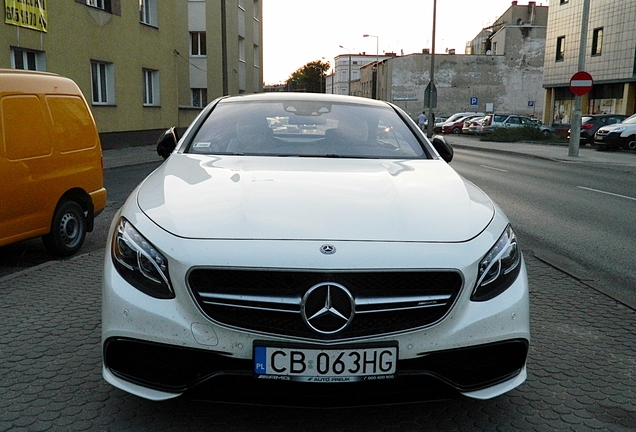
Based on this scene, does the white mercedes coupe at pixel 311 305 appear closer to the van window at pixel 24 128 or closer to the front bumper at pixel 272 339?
the front bumper at pixel 272 339

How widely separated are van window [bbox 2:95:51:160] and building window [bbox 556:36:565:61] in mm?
42542

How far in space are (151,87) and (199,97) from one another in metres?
11.3

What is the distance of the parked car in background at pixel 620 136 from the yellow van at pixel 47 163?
2324 cm

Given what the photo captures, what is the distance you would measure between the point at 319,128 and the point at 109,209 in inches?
234

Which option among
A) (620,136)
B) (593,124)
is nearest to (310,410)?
(620,136)

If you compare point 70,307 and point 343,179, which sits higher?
point 343,179

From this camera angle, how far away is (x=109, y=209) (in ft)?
31.1

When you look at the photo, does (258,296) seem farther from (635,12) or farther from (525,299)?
(635,12)

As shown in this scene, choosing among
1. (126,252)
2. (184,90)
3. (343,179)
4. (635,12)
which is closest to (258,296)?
(126,252)

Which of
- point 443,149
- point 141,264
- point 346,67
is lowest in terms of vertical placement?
point 141,264

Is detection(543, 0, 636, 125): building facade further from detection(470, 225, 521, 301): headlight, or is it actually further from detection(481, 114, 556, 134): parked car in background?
detection(470, 225, 521, 301): headlight

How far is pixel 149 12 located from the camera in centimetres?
2652

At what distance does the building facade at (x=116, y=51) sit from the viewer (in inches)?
731

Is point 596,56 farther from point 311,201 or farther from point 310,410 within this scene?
point 310,410
